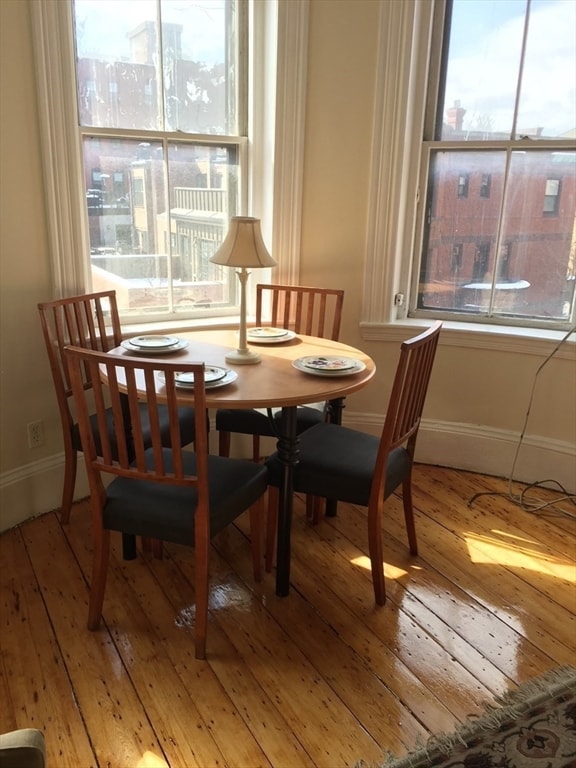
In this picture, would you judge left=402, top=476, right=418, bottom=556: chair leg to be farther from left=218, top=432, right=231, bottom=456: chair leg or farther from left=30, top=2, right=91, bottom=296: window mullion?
left=30, top=2, right=91, bottom=296: window mullion

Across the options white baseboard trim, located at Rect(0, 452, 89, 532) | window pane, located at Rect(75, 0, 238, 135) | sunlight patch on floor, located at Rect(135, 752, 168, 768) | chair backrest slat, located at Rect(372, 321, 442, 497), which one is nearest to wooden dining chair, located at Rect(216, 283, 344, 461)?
chair backrest slat, located at Rect(372, 321, 442, 497)

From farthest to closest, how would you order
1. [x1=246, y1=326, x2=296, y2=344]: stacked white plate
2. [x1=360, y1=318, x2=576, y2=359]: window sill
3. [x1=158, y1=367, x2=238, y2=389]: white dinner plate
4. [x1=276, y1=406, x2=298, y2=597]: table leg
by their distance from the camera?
[x1=360, y1=318, x2=576, y2=359]: window sill
[x1=246, y1=326, x2=296, y2=344]: stacked white plate
[x1=276, y1=406, x2=298, y2=597]: table leg
[x1=158, y1=367, x2=238, y2=389]: white dinner plate

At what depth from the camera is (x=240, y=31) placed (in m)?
Result: 2.82

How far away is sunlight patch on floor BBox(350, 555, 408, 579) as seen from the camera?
234 centimetres

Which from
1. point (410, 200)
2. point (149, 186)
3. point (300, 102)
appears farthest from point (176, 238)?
point (410, 200)

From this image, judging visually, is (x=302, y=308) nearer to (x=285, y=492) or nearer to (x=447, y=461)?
(x=447, y=461)

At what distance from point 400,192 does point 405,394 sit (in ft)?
4.16

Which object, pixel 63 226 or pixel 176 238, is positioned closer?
pixel 63 226

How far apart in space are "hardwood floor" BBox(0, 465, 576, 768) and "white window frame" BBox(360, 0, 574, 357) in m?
0.86

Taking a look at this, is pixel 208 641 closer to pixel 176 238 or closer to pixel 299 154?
pixel 176 238

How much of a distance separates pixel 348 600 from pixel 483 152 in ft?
6.64

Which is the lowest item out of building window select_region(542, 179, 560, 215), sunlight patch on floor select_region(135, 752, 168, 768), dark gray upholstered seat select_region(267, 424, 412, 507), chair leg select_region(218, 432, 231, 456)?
sunlight patch on floor select_region(135, 752, 168, 768)

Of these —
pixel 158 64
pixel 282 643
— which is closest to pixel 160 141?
pixel 158 64

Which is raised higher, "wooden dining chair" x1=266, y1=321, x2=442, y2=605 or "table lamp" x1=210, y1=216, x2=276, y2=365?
"table lamp" x1=210, y1=216, x2=276, y2=365
